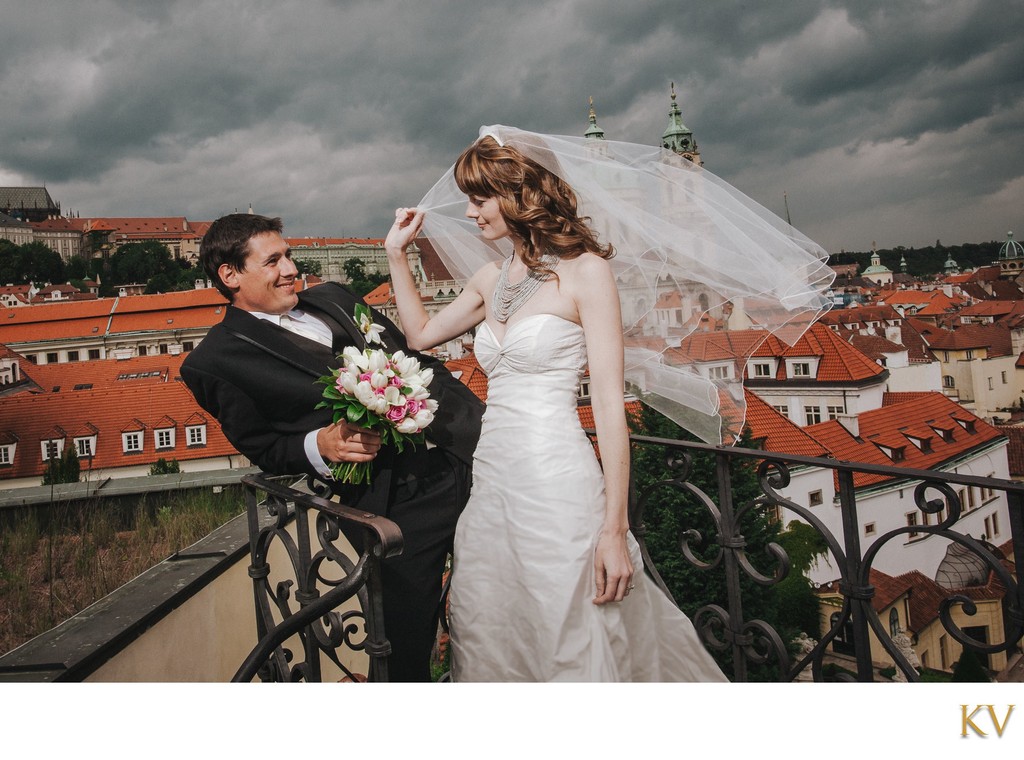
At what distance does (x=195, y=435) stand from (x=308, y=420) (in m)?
28.9

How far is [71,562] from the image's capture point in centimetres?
356

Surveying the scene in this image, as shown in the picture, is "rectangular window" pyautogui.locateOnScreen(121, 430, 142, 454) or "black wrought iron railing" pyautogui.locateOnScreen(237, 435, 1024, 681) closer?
"black wrought iron railing" pyautogui.locateOnScreen(237, 435, 1024, 681)

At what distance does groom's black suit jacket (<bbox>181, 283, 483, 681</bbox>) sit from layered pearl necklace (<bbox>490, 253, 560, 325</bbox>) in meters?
0.41

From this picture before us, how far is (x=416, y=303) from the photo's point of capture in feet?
7.07

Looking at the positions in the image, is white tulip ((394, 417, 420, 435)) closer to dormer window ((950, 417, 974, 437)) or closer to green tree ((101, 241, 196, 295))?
dormer window ((950, 417, 974, 437))

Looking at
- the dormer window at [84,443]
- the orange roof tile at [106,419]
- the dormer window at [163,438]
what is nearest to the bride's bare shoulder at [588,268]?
the orange roof tile at [106,419]

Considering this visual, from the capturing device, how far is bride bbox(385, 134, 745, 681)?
5.31 ft

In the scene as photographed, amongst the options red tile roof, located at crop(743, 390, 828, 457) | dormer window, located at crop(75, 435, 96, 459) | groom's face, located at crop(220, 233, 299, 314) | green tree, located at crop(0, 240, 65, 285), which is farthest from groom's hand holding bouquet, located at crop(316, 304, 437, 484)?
dormer window, located at crop(75, 435, 96, 459)

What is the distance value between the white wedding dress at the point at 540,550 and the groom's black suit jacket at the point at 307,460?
0.31ft

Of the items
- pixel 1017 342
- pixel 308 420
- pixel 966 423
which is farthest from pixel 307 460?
pixel 966 423

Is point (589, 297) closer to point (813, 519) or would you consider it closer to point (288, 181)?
point (813, 519)

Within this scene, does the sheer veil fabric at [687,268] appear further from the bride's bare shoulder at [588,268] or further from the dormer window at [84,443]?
the dormer window at [84,443]

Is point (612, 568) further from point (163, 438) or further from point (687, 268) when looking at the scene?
point (163, 438)
